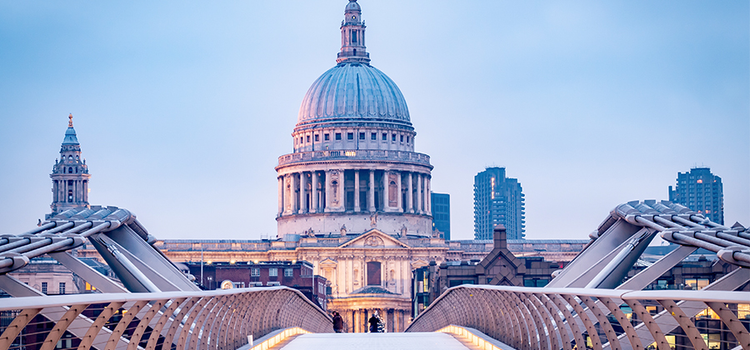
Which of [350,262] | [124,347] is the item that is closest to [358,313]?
[350,262]

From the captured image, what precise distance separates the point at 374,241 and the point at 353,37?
41.0 metres

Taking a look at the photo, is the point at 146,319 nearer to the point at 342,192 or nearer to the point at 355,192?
the point at 355,192

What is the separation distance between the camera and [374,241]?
512ft

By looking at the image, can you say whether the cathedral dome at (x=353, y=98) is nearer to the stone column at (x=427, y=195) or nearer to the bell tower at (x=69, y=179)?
the stone column at (x=427, y=195)

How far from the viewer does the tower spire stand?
7215 inches

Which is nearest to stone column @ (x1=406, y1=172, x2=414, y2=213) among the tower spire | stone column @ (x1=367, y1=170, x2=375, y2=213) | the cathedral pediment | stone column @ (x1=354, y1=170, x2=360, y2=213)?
stone column @ (x1=367, y1=170, x2=375, y2=213)

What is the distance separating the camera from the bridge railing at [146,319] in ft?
41.3

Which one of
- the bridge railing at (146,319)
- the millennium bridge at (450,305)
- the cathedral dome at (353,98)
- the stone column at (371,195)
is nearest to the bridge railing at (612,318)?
the millennium bridge at (450,305)

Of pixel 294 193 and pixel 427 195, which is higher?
pixel 294 193

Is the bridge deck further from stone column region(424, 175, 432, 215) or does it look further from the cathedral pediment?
stone column region(424, 175, 432, 215)

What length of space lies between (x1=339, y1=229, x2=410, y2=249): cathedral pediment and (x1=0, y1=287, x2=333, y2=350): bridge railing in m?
119

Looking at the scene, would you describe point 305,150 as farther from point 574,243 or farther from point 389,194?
point 574,243

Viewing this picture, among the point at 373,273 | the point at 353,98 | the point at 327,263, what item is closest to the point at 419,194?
the point at 353,98

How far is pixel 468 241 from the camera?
165250 mm
